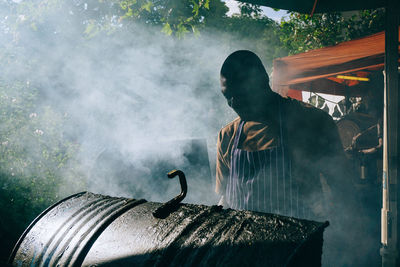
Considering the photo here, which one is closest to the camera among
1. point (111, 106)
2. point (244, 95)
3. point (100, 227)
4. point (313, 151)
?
point (100, 227)

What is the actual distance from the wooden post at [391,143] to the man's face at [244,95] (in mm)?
1028

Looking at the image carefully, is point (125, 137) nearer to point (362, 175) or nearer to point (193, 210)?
point (193, 210)

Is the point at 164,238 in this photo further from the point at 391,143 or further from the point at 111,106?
the point at 111,106

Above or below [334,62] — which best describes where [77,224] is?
below

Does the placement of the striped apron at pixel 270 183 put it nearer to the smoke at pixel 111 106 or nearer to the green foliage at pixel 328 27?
the smoke at pixel 111 106

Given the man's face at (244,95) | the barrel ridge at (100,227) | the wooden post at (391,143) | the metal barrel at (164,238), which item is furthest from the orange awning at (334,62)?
the barrel ridge at (100,227)

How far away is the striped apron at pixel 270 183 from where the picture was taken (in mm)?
2191

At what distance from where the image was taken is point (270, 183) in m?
2.22

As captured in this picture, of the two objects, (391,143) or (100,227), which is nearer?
(100,227)

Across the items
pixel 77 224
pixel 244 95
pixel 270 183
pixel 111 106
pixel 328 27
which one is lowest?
pixel 270 183

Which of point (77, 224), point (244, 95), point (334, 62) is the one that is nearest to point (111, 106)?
point (244, 95)

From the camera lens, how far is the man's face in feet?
7.69

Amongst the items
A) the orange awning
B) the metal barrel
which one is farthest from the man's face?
the orange awning

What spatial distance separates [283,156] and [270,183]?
25 cm
